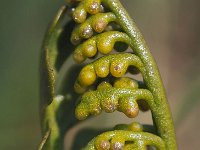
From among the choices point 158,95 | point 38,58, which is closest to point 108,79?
point 158,95

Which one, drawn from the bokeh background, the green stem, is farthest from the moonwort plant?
the bokeh background

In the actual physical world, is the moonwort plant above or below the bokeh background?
above

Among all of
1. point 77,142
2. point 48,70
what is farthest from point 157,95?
point 77,142

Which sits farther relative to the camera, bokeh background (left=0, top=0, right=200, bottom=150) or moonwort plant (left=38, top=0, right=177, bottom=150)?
bokeh background (left=0, top=0, right=200, bottom=150)

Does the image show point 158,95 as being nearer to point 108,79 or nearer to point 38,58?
point 108,79

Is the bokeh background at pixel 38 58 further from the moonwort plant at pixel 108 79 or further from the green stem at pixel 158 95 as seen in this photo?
the green stem at pixel 158 95

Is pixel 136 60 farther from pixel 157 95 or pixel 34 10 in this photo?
pixel 34 10

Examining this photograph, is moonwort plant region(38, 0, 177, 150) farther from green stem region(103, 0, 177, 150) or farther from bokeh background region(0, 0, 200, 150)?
bokeh background region(0, 0, 200, 150)
